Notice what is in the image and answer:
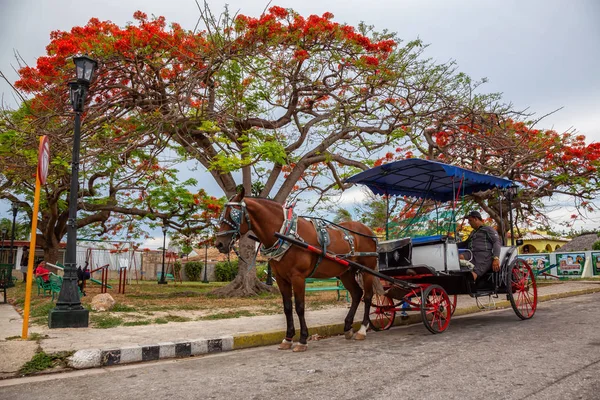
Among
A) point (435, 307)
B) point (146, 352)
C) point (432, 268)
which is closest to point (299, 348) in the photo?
point (146, 352)

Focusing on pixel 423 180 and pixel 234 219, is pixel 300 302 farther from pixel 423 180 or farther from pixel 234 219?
pixel 423 180

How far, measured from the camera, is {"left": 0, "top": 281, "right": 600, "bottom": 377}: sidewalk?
5262mm

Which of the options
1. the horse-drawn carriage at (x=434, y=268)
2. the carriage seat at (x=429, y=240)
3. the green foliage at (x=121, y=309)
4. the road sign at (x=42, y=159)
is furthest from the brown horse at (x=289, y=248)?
the green foliage at (x=121, y=309)

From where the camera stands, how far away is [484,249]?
7.78m

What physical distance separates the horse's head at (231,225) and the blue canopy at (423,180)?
3.09 metres

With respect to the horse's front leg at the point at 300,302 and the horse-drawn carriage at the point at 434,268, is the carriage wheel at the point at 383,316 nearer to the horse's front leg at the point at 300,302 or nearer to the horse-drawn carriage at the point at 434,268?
the horse-drawn carriage at the point at 434,268

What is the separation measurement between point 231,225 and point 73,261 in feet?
11.8

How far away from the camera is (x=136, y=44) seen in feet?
37.6

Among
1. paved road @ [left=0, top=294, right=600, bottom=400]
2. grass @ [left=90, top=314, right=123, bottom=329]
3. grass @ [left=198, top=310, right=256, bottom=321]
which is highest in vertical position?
grass @ [left=90, top=314, right=123, bottom=329]

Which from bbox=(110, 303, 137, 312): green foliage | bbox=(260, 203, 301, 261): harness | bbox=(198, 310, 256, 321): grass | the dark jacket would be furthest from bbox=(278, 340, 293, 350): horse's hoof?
bbox=(110, 303, 137, 312): green foliage

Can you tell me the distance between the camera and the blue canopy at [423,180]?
303 inches

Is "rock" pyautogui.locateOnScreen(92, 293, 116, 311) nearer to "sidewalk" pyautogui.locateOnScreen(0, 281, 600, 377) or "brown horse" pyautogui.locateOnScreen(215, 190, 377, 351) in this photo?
"sidewalk" pyautogui.locateOnScreen(0, 281, 600, 377)

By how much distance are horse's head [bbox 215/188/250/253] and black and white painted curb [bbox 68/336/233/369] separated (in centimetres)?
142

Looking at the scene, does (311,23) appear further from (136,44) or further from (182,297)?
(182,297)
